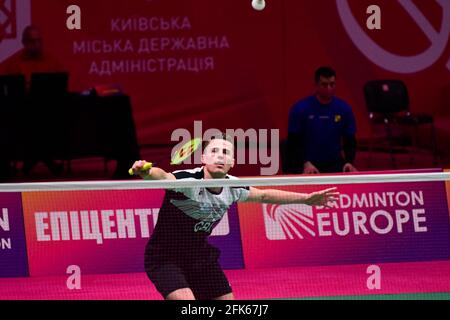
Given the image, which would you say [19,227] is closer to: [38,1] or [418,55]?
[38,1]

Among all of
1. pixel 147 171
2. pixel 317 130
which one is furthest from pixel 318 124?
pixel 147 171

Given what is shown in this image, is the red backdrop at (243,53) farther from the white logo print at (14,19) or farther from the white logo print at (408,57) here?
the white logo print at (14,19)

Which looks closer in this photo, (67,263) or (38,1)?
(67,263)

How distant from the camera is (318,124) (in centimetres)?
1141

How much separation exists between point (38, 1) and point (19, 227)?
646 cm

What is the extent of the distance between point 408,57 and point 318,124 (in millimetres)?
4018

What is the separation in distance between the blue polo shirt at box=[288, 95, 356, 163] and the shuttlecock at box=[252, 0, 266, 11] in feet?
8.91

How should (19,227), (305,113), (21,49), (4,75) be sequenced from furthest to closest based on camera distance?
(21,49) < (4,75) < (305,113) < (19,227)

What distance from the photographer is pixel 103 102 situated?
45.0 feet

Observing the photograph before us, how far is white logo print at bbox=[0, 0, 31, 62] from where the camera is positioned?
14633 millimetres

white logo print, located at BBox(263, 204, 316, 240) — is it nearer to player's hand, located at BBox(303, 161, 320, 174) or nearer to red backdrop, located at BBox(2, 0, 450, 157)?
player's hand, located at BBox(303, 161, 320, 174)

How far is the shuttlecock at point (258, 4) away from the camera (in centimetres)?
1394
